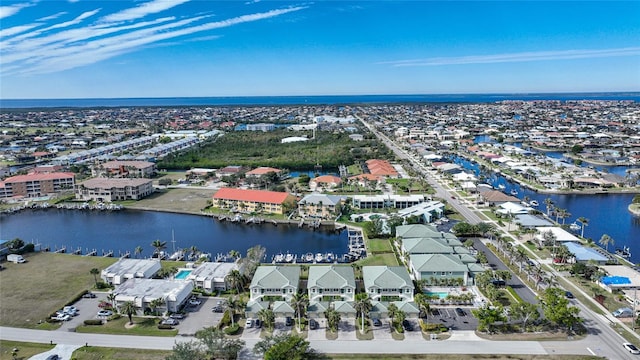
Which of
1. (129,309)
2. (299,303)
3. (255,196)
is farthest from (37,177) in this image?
(299,303)

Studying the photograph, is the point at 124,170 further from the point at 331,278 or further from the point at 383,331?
the point at 383,331

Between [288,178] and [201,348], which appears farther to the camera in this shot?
[288,178]

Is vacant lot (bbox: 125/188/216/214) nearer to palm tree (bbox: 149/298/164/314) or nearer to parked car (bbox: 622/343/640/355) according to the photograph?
palm tree (bbox: 149/298/164/314)

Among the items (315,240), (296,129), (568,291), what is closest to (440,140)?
(296,129)

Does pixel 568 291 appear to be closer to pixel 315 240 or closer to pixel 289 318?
pixel 289 318

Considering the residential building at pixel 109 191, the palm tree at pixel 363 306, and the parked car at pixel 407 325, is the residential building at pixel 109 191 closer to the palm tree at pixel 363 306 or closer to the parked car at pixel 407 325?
the palm tree at pixel 363 306

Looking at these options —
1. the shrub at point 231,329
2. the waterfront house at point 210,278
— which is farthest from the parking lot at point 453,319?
the waterfront house at point 210,278
